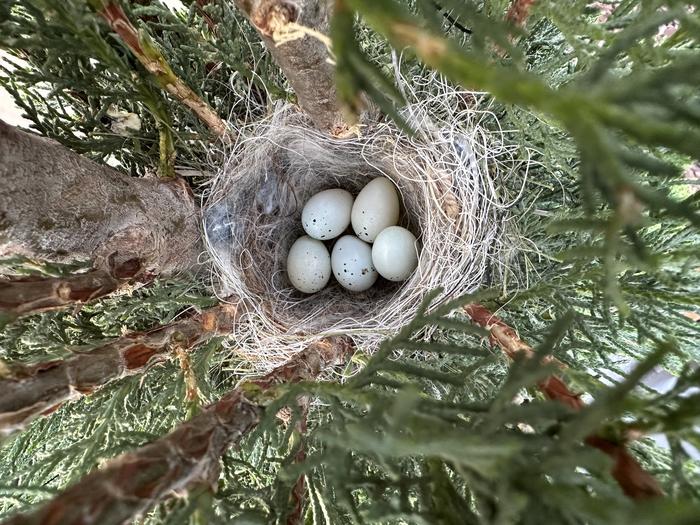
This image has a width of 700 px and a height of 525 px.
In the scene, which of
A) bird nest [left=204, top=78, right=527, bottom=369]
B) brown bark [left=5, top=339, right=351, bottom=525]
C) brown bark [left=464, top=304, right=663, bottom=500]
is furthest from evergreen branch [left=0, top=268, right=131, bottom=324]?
brown bark [left=464, top=304, right=663, bottom=500]

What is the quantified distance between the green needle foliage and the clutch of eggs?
0.73 ft

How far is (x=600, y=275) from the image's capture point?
73cm

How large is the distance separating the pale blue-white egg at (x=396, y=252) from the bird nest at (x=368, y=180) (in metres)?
0.04

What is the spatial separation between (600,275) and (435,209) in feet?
1.44

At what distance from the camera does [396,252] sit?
118 centimetres

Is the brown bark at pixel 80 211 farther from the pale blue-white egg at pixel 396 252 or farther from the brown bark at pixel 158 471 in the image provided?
the pale blue-white egg at pixel 396 252

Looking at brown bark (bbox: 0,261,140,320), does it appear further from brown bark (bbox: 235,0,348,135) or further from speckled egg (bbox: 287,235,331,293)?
speckled egg (bbox: 287,235,331,293)

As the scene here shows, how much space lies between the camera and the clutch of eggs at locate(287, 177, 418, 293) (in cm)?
120

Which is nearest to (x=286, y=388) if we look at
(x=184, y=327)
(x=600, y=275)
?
(x=184, y=327)

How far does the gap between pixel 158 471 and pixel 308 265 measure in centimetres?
84

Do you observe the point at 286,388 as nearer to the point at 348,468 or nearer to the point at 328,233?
the point at 348,468

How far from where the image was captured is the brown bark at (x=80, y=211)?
2.14ft

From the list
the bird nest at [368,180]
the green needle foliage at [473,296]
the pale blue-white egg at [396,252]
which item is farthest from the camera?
the pale blue-white egg at [396,252]

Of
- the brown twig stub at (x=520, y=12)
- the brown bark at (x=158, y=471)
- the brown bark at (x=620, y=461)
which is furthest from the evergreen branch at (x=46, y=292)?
the brown twig stub at (x=520, y=12)
